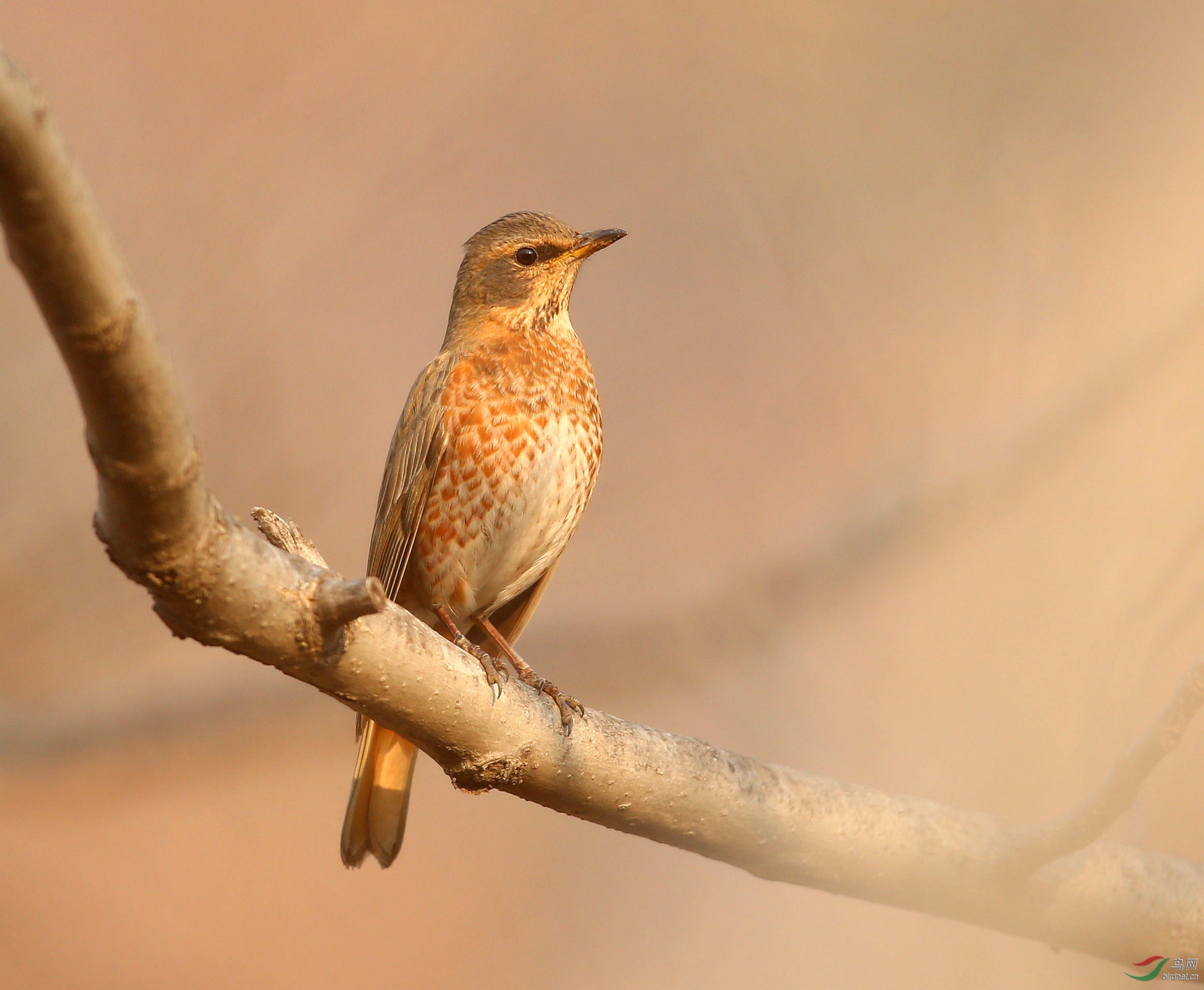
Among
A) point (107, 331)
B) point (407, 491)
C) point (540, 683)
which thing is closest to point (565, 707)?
point (540, 683)

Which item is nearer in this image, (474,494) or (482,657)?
(482,657)

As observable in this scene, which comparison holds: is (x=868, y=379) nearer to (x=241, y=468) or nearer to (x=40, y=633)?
(x=241, y=468)

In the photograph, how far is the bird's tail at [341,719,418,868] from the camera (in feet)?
12.6

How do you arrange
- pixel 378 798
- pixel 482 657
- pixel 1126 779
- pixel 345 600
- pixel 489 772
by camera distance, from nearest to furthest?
pixel 345 600
pixel 1126 779
pixel 489 772
pixel 482 657
pixel 378 798

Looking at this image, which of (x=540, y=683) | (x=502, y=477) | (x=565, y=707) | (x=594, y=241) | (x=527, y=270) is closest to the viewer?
(x=565, y=707)

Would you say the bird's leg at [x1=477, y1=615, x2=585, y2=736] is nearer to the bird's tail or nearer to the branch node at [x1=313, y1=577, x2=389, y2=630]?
the bird's tail

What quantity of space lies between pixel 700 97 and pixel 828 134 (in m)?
0.51

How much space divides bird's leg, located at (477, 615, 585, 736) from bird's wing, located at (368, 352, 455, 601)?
39 centimetres

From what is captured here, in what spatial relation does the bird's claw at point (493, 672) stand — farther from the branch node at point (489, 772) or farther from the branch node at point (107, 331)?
the branch node at point (107, 331)

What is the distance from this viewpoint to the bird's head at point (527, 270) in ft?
15.5

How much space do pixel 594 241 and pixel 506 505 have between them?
1248 mm

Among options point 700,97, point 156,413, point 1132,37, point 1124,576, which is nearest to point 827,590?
point 1124,576
